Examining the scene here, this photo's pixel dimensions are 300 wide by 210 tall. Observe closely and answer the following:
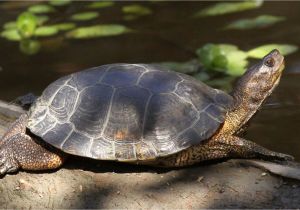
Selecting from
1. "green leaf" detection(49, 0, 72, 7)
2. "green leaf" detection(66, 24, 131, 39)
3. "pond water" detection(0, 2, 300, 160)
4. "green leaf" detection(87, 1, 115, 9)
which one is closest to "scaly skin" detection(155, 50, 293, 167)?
"pond water" detection(0, 2, 300, 160)

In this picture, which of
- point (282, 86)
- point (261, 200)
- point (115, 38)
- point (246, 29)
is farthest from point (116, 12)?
point (261, 200)

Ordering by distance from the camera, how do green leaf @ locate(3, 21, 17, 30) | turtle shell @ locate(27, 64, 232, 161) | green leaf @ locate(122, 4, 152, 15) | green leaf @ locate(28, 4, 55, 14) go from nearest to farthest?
turtle shell @ locate(27, 64, 232, 161), green leaf @ locate(3, 21, 17, 30), green leaf @ locate(122, 4, 152, 15), green leaf @ locate(28, 4, 55, 14)

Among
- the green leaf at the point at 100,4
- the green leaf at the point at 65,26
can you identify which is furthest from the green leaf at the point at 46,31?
the green leaf at the point at 100,4

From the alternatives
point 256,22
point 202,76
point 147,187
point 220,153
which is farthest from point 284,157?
point 256,22

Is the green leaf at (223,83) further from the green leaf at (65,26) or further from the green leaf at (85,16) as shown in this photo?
the green leaf at (85,16)

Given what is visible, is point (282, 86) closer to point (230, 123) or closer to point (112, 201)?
point (230, 123)

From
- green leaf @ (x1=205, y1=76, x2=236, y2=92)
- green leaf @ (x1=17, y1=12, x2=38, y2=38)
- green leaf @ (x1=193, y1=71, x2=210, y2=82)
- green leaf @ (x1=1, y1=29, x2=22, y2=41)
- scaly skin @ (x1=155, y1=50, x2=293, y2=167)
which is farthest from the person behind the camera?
green leaf @ (x1=1, y1=29, x2=22, y2=41)

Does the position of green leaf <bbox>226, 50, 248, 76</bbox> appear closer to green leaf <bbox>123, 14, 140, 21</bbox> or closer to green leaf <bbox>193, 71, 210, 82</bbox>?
green leaf <bbox>193, 71, 210, 82</bbox>

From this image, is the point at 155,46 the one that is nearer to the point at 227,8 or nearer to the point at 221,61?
the point at 221,61
